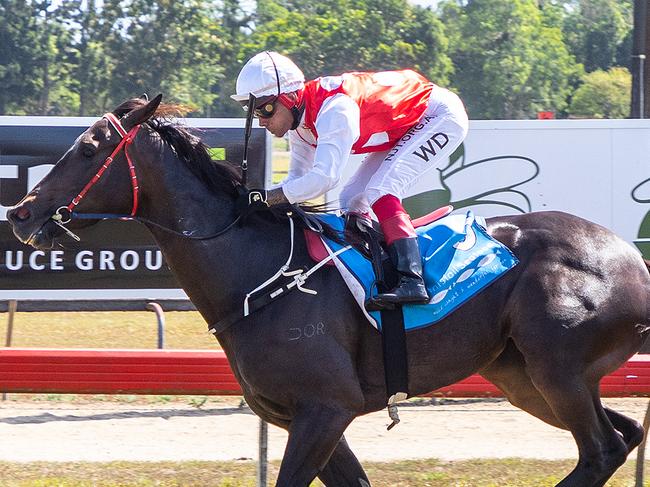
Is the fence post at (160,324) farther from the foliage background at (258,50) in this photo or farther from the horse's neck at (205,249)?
the foliage background at (258,50)

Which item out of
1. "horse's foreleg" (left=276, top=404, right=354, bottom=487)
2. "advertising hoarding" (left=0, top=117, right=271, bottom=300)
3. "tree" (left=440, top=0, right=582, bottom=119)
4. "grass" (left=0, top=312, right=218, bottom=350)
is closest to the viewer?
"horse's foreleg" (left=276, top=404, right=354, bottom=487)

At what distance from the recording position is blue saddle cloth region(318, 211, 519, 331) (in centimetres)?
459

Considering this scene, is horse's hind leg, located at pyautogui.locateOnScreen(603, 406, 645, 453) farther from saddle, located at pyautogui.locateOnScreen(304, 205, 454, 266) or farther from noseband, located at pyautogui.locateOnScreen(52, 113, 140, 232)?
noseband, located at pyautogui.locateOnScreen(52, 113, 140, 232)

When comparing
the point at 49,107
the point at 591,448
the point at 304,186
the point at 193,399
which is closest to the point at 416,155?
A: the point at 304,186

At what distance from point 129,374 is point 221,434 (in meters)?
1.58

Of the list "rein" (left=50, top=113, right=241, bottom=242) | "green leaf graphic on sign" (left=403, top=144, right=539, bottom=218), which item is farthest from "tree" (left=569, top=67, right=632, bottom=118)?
"rein" (left=50, top=113, right=241, bottom=242)

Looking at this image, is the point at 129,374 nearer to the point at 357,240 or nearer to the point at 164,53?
the point at 357,240

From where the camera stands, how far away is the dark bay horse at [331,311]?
173 inches

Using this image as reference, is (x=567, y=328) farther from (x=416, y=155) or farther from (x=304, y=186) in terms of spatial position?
(x=304, y=186)

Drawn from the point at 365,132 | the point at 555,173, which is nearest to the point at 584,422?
the point at 365,132

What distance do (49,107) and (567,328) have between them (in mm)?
43362

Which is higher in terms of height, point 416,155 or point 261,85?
point 261,85

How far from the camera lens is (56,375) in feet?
18.9

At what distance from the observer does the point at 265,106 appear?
4.57 meters
